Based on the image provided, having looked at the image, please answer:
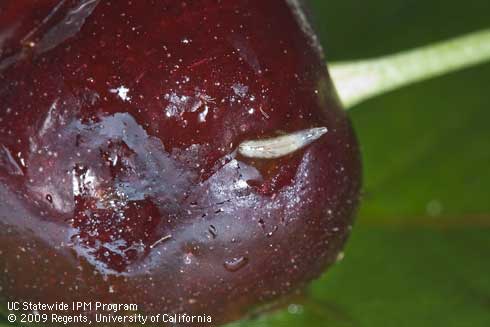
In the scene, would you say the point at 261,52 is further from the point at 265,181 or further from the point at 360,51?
the point at 360,51

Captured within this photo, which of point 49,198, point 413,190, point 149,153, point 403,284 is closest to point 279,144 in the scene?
point 149,153

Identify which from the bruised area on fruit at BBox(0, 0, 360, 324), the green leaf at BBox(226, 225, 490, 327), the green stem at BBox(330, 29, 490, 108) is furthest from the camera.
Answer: the green leaf at BBox(226, 225, 490, 327)

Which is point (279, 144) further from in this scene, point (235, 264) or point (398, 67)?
point (398, 67)

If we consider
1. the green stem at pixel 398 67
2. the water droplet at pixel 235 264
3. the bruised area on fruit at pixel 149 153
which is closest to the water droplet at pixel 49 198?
the bruised area on fruit at pixel 149 153

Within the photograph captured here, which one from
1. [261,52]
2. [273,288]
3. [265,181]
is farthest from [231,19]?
[273,288]

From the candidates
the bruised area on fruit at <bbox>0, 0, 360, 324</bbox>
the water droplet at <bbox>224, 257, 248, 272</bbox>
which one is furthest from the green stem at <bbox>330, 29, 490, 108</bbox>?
the water droplet at <bbox>224, 257, 248, 272</bbox>

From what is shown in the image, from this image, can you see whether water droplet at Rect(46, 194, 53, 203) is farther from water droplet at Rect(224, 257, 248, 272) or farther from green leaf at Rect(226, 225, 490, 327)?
green leaf at Rect(226, 225, 490, 327)
